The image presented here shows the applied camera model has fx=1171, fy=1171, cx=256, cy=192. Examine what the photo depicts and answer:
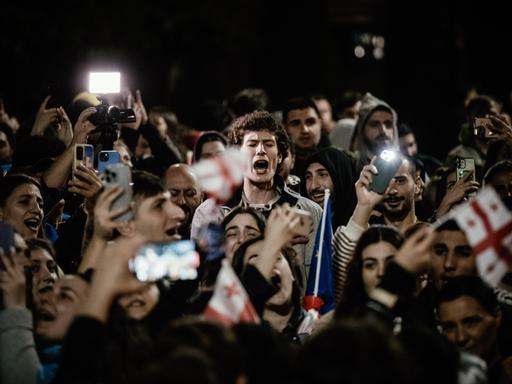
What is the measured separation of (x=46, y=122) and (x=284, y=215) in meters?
3.62

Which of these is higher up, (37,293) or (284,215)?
(284,215)

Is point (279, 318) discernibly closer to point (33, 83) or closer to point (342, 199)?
point (342, 199)

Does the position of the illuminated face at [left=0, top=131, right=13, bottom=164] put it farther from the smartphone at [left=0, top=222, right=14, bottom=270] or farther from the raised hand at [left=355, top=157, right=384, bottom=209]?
the smartphone at [left=0, top=222, right=14, bottom=270]

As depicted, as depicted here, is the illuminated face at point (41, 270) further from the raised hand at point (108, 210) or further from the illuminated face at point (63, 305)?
the raised hand at point (108, 210)

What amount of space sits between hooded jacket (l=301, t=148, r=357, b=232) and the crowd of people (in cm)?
1

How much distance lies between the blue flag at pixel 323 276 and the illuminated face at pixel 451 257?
0.65 meters

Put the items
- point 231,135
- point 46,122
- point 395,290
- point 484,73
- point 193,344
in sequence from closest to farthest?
point 193,344 < point 395,290 < point 231,135 < point 46,122 < point 484,73

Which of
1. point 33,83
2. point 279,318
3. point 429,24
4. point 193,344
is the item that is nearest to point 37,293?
point 279,318

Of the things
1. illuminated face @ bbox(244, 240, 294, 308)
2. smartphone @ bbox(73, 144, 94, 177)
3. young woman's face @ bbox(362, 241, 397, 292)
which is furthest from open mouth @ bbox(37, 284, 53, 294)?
young woman's face @ bbox(362, 241, 397, 292)

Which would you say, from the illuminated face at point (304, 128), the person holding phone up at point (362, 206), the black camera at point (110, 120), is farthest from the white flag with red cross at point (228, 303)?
the illuminated face at point (304, 128)

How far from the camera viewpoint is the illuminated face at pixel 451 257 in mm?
7117

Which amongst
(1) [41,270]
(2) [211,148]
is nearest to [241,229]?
(1) [41,270]

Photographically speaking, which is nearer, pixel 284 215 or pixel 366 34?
pixel 284 215

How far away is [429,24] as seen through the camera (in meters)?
18.3
